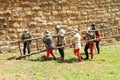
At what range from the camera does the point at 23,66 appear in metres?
11.8

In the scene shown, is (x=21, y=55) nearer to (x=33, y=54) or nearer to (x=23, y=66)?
(x=33, y=54)

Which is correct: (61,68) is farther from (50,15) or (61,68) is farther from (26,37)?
(50,15)

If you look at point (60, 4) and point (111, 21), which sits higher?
point (60, 4)

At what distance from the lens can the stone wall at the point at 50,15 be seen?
14.5 metres

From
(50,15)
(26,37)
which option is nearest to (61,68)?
(26,37)

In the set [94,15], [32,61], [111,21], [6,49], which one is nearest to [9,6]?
[6,49]

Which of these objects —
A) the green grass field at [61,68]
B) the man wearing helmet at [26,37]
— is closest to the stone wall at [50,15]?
the man wearing helmet at [26,37]

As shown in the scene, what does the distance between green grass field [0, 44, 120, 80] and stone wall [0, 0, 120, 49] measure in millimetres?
1435

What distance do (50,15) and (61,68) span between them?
425 cm

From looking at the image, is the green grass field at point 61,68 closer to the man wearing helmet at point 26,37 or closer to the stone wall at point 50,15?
the man wearing helmet at point 26,37

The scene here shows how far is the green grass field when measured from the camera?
10.6m

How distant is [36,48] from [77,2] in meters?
3.08

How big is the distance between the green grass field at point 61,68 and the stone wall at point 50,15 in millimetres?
1435

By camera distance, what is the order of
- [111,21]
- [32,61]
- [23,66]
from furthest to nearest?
[111,21] < [32,61] < [23,66]
